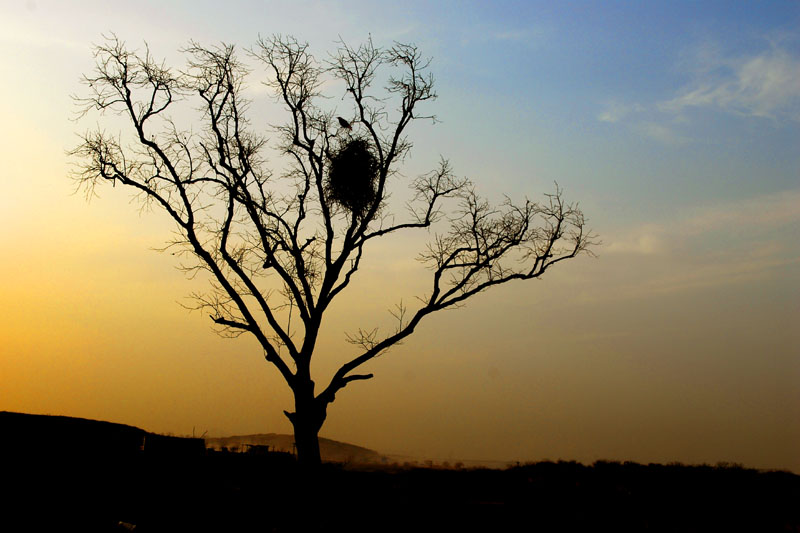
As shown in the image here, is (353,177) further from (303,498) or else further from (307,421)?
(303,498)

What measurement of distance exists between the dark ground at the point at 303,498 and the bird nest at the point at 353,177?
6.80 metres

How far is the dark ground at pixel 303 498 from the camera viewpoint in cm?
1021

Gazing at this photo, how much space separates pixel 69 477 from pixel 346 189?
9.84m

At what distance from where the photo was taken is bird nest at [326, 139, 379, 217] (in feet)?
60.1

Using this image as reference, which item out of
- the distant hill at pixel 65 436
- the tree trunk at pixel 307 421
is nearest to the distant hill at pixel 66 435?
the distant hill at pixel 65 436

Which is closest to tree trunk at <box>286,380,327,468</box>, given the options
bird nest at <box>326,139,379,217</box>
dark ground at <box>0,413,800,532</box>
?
dark ground at <box>0,413,800,532</box>

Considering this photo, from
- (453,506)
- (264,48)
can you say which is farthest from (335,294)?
(453,506)

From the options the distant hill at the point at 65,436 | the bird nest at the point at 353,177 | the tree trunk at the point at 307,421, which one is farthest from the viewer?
the bird nest at the point at 353,177

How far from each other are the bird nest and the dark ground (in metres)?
6.80

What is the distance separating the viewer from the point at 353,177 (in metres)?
18.3

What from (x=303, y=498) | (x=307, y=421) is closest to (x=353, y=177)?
(x=307, y=421)

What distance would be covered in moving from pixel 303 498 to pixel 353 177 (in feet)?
27.7

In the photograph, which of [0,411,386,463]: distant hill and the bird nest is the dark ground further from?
the bird nest

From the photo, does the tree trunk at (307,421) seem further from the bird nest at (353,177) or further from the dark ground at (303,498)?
the bird nest at (353,177)
